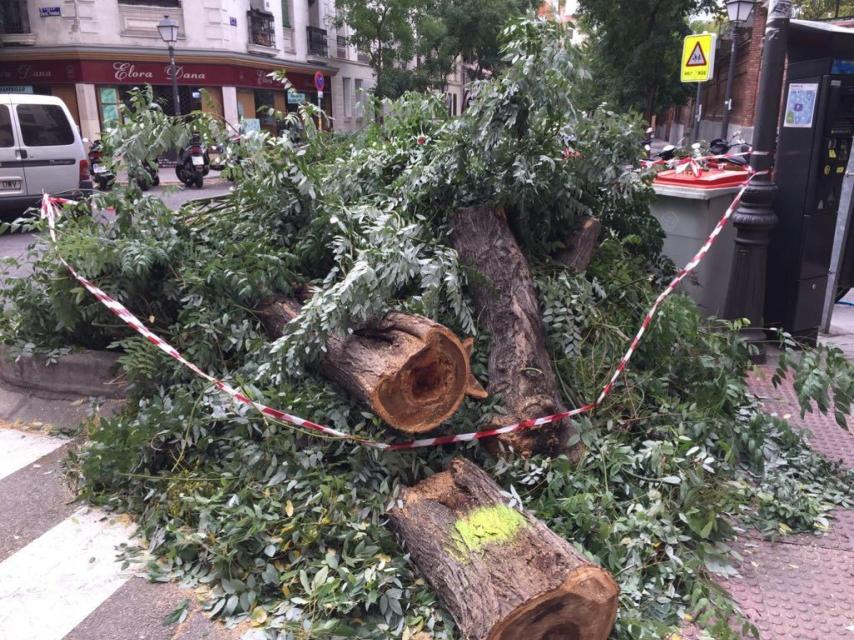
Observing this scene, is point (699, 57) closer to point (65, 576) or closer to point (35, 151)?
point (35, 151)

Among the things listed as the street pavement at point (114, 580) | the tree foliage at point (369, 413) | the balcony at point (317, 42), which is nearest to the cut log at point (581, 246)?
the tree foliage at point (369, 413)

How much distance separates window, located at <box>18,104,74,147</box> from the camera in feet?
38.7

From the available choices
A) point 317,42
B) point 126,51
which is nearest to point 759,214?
point 126,51

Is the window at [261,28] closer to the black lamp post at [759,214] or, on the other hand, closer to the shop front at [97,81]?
the shop front at [97,81]

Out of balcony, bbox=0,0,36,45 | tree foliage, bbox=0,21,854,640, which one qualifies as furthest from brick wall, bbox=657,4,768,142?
balcony, bbox=0,0,36,45

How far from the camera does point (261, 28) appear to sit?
2945cm

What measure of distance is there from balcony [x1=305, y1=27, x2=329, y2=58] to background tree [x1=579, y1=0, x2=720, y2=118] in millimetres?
14871

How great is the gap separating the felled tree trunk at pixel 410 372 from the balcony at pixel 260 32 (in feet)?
93.7

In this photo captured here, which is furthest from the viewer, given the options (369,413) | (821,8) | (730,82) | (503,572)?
(821,8)

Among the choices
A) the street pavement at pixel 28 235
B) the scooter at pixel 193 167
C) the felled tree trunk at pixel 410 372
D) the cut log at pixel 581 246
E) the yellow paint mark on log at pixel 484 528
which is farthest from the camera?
the scooter at pixel 193 167

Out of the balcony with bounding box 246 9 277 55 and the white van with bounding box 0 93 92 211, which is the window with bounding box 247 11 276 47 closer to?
the balcony with bounding box 246 9 277 55

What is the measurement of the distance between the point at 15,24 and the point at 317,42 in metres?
12.8

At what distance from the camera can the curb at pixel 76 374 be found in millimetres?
4848

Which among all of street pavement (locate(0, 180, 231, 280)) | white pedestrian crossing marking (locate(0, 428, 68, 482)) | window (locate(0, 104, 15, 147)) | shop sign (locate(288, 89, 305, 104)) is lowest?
white pedestrian crossing marking (locate(0, 428, 68, 482))
